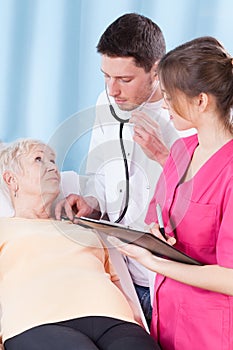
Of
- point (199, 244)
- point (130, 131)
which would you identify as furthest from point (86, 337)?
point (130, 131)

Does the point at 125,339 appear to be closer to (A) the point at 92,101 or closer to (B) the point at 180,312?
(B) the point at 180,312

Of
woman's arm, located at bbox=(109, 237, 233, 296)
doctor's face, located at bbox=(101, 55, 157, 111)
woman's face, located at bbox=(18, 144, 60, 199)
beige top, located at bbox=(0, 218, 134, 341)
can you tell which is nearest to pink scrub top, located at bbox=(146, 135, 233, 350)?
woman's arm, located at bbox=(109, 237, 233, 296)

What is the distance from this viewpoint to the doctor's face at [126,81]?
174cm

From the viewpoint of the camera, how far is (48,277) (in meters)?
1.64

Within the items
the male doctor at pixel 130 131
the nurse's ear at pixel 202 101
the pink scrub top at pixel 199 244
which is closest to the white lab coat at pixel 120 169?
the male doctor at pixel 130 131

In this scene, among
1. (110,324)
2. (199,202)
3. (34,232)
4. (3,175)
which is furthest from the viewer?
(3,175)

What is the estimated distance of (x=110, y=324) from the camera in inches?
59.9

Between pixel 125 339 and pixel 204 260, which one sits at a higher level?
pixel 204 260

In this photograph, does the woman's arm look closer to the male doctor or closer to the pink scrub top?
the pink scrub top

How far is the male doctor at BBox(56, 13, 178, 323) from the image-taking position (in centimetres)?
172

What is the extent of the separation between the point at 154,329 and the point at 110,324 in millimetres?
104

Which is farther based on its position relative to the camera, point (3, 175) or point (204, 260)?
point (3, 175)

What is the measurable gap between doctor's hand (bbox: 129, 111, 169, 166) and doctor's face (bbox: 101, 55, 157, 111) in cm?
8

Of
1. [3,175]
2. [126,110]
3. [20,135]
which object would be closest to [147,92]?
[126,110]
